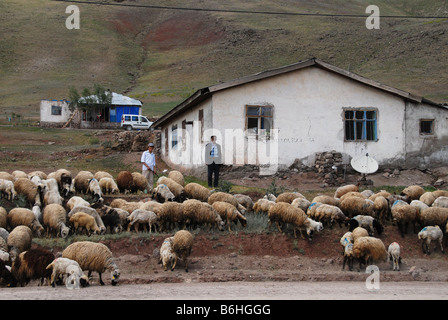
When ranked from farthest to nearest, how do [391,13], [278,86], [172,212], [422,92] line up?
[391,13] < [422,92] < [278,86] < [172,212]

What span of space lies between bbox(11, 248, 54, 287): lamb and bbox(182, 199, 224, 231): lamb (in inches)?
152

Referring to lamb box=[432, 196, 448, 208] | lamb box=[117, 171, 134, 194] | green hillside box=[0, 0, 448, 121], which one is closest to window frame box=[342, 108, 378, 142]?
lamb box=[432, 196, 448, 208]

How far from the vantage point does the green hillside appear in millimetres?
60938

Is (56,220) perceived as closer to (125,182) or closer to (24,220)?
(24,220)

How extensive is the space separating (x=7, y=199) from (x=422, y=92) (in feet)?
139

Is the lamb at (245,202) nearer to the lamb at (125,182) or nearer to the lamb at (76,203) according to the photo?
the lamb at (125,182)

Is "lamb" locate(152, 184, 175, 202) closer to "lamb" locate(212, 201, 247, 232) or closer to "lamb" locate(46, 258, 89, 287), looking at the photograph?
"lamb" locate(212, 201, 247, 232)

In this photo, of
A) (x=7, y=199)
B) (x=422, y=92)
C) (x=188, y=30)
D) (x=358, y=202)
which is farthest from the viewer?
(x=188, y=30)

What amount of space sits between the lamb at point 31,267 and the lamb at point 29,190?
4855 millimetres

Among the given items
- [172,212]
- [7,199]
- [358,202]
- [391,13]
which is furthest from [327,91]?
[391,13]

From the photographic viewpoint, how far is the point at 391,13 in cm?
10825

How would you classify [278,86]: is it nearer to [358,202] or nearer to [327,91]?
[327,91]

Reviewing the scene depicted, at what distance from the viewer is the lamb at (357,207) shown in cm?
1369

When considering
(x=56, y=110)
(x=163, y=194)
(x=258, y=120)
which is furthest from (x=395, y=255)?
(x=56, y=110)
